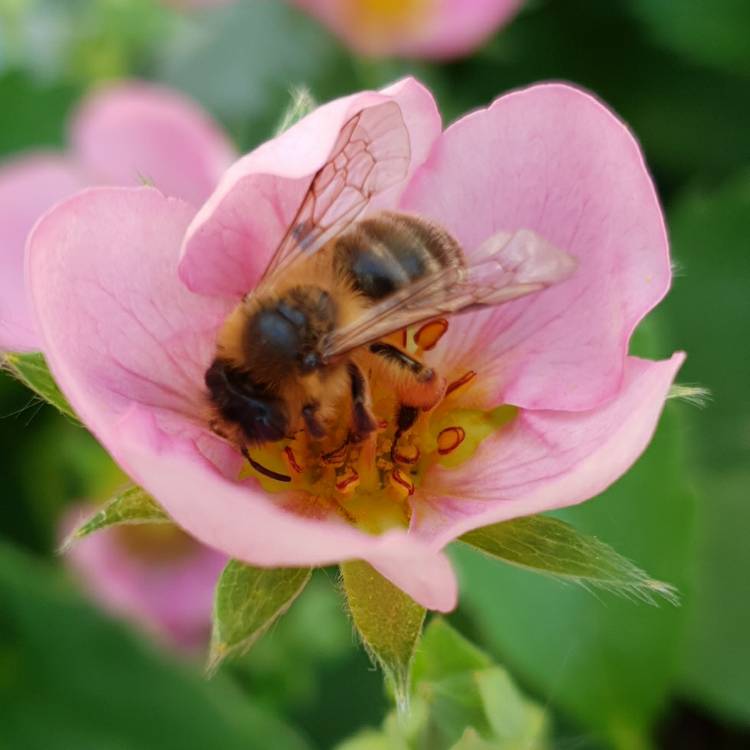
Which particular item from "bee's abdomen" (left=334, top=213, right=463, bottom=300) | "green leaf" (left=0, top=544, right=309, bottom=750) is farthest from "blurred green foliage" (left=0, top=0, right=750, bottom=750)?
"bee's abdomen" (left=334, top=213, right=463, bottom=300)

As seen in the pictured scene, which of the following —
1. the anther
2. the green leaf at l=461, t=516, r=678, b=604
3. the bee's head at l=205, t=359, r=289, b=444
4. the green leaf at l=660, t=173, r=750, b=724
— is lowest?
the green leaf at l=660, t=173, r=750, b=724

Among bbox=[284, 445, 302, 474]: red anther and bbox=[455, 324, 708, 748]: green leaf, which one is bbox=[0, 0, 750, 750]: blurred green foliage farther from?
bbox=[284, 445, 302, 474]: red anther

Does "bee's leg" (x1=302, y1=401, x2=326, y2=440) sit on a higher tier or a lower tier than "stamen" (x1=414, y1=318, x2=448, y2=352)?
higher

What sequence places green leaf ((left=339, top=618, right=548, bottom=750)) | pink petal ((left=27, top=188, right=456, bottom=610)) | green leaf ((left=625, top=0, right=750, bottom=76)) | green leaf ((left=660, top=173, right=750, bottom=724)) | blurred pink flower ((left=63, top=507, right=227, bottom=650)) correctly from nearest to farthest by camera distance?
pink petal ((left=27, top=188, right=456, bottom=610)) < green leaf ((left=339, top=618, right=548, bottom=750)) < green leaf ((left=660, top=173, right=750, bottom=724)) < blurred pink flower ((left=63, top=507, right=227, bottom=650)) < green leaf ((left=625, top=0, right=750, bottom=76))

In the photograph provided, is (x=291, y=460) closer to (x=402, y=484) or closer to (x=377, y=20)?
(x=402, y=484)

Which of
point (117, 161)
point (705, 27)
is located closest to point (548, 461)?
point (117, 161)

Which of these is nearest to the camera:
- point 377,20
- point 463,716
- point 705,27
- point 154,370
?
point 463,716
